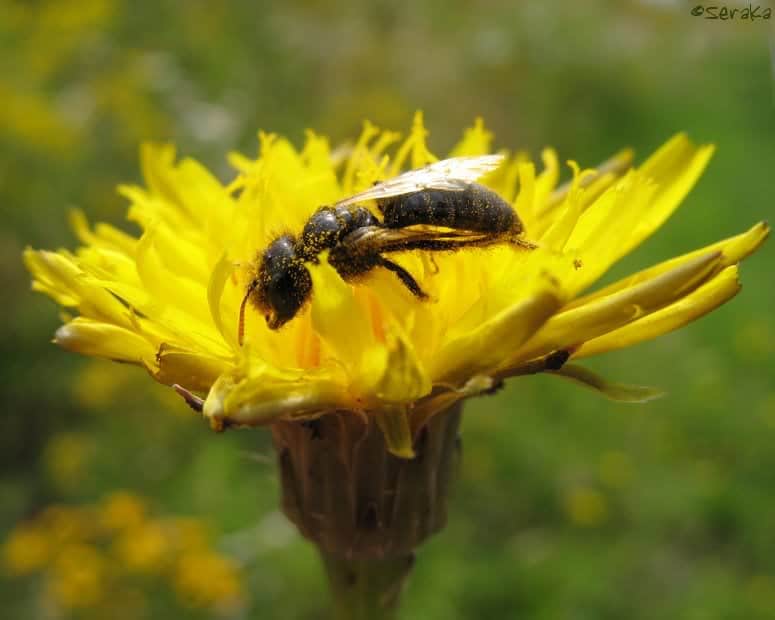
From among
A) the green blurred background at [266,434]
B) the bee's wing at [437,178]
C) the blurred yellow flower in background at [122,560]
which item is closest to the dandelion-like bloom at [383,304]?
the bee's wing at [437,178]

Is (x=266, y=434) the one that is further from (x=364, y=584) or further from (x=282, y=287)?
(x=282, y=287)

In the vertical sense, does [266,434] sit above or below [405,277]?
below

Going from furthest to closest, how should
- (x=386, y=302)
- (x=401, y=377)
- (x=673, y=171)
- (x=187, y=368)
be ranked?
(x=673, y=171) < (x=386, y=302) < (x=187, y=368) < (x=401, y=377)

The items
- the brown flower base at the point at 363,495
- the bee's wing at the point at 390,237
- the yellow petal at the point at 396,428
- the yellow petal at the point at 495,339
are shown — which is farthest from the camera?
the brown flower base at the point at 363,495

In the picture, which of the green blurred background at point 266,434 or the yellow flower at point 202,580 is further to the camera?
the green blurred background at point 266,434

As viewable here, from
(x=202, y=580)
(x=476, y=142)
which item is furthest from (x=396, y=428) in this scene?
(x=202, y=580)

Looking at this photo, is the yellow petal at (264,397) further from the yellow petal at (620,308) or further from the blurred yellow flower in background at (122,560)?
the blurred yellow flower in background at (122,560)

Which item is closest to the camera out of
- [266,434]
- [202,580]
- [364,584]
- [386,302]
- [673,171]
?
[386,302]
